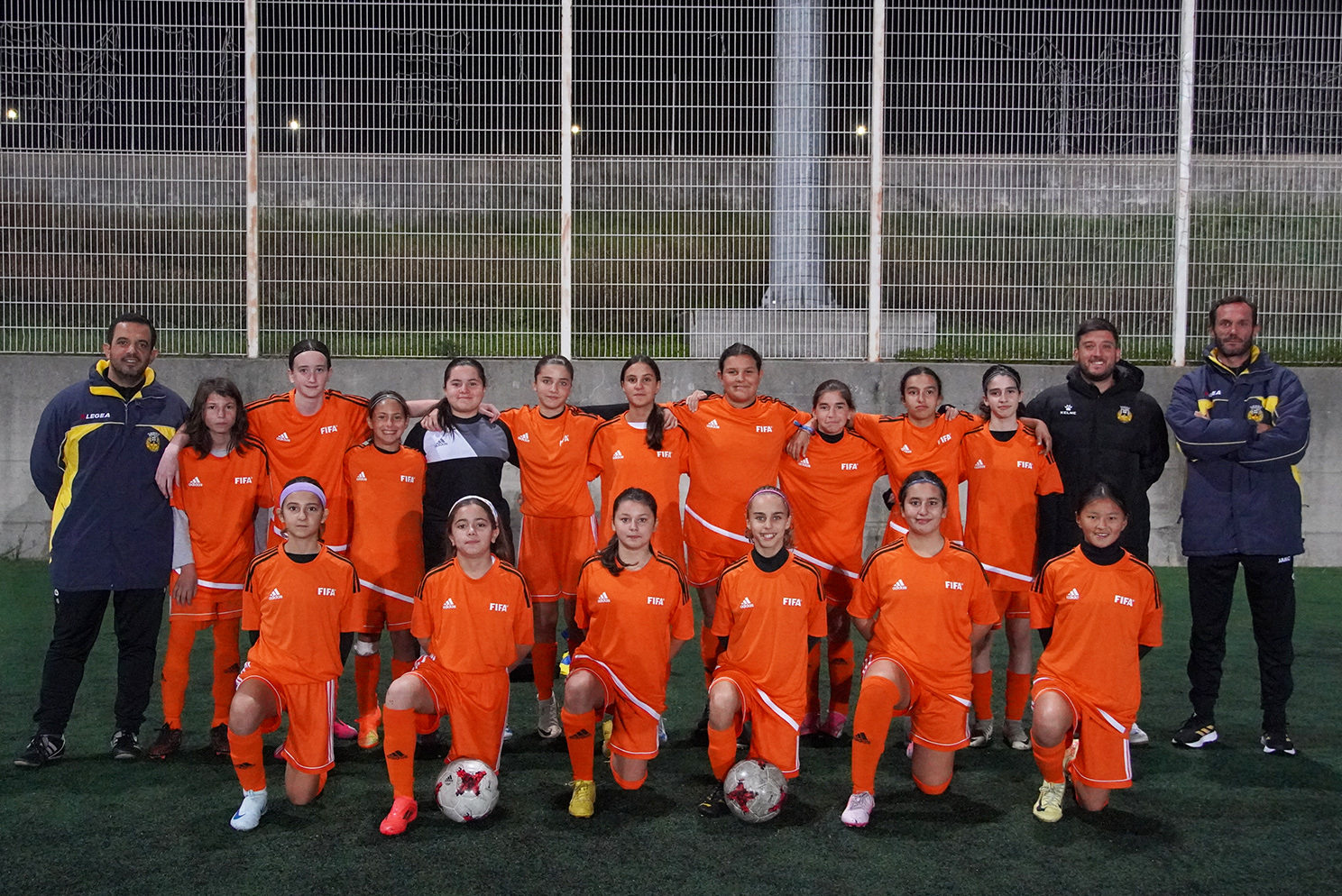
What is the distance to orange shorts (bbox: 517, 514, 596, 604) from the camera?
14.9 feet

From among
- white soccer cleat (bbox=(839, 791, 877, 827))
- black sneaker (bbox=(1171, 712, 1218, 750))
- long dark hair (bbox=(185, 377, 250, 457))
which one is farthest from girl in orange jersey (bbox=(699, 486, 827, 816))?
long dark hair (bbox=(185, 377, 250, 457))

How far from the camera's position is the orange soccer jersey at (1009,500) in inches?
174

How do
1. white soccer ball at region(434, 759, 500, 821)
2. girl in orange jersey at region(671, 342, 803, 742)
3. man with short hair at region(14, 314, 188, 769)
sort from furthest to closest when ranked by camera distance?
girl in orange jersey at region(671, 342, 803, 742), man with short hair at region(14, 314, 188, 769), white soccer ball at region(434, 759, 500, 821)

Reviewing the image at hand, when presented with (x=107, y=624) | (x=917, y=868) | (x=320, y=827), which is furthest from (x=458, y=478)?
(x=107, y=624)

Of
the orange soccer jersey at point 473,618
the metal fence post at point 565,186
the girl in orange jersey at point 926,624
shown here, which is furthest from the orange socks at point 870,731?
the metal fence post at point 565,186

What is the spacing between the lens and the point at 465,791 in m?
3.50

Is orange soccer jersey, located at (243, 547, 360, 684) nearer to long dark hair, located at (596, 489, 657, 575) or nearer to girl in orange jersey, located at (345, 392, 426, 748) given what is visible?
girl in orange jersey, located at (345, 392, 426, 748)

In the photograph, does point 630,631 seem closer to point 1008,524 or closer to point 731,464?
point 731,464

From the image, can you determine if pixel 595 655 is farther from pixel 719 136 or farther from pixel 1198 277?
pixel 1198 277

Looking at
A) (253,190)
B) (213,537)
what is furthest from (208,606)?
(253,190)

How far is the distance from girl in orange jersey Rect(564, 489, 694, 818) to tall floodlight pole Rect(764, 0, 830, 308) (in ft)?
13.5

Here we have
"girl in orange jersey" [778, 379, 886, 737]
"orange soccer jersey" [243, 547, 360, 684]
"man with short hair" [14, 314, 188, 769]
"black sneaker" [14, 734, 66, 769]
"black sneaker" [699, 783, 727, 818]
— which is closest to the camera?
"black sneaker" [699, 783, 727, 818]

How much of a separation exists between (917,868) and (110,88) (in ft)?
24.7

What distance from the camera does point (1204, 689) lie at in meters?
4.44
